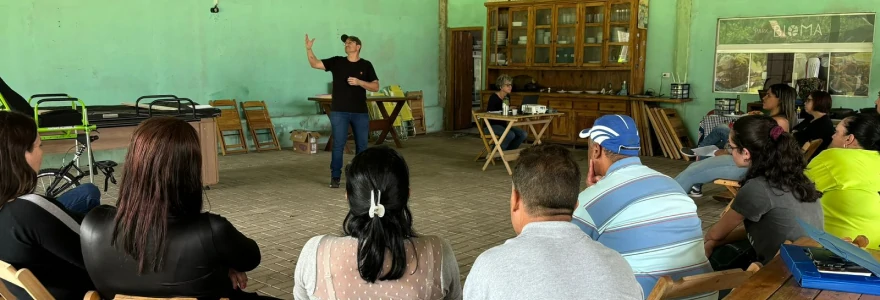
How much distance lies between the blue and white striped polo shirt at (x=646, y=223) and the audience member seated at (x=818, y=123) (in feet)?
14.1

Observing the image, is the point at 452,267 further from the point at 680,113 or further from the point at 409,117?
the point at 409,117

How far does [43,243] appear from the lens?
2324 millimetres

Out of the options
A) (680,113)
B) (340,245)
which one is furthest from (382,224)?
(680,113)

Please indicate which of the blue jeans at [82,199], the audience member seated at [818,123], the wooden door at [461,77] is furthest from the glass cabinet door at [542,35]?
the blue jeans at [82,199]

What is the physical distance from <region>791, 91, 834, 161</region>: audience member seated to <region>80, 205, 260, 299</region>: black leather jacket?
18.0 feet

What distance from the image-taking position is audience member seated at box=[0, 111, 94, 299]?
7.51 feet

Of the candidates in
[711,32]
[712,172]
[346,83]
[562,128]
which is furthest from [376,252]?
[562,128]

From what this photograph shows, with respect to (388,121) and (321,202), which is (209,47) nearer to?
(388,121)

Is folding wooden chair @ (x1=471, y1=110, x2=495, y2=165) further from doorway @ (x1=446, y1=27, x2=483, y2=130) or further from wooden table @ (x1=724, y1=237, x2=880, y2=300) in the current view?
wooden table @ (x1=724, y1=237, x2=880, y2=300)

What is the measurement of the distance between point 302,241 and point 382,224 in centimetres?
342

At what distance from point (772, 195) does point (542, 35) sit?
915 centimetres

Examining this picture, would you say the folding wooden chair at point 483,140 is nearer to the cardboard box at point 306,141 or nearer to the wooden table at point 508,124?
the wooden table at point 508,124

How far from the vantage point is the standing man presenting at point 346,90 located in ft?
24.4

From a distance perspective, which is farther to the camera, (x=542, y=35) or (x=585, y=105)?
(x=542, y=35)
